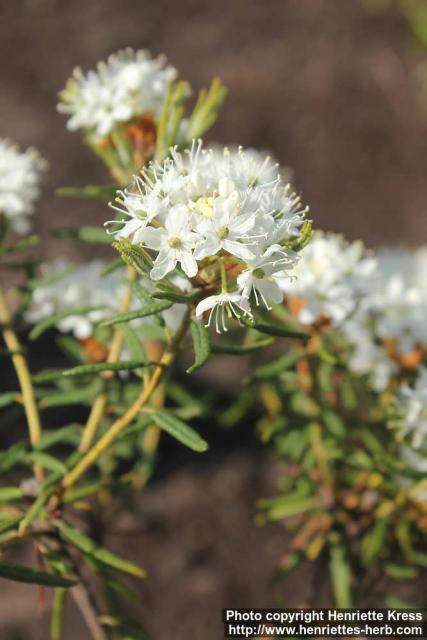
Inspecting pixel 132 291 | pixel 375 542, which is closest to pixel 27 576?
pixel 132 291

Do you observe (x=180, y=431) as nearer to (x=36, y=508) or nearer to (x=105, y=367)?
(x=105, y=367)

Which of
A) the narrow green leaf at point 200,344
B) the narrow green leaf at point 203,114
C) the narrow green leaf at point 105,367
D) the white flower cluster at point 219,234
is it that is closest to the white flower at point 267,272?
the white flower cluster at point 219,234

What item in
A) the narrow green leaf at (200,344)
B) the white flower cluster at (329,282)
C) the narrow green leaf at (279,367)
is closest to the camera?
the narrow green leaf at (200,344)

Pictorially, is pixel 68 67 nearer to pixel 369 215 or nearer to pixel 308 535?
pixel 369 215

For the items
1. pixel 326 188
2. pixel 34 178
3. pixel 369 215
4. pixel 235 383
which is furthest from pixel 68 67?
pixel 34 178

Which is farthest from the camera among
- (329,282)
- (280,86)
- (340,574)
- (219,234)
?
(280,86)

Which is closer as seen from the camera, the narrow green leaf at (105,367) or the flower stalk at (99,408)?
the narrow green leaf at (105,367)

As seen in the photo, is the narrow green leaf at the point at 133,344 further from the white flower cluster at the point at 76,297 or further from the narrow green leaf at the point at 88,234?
the white flower cluster at the point at 76,297
